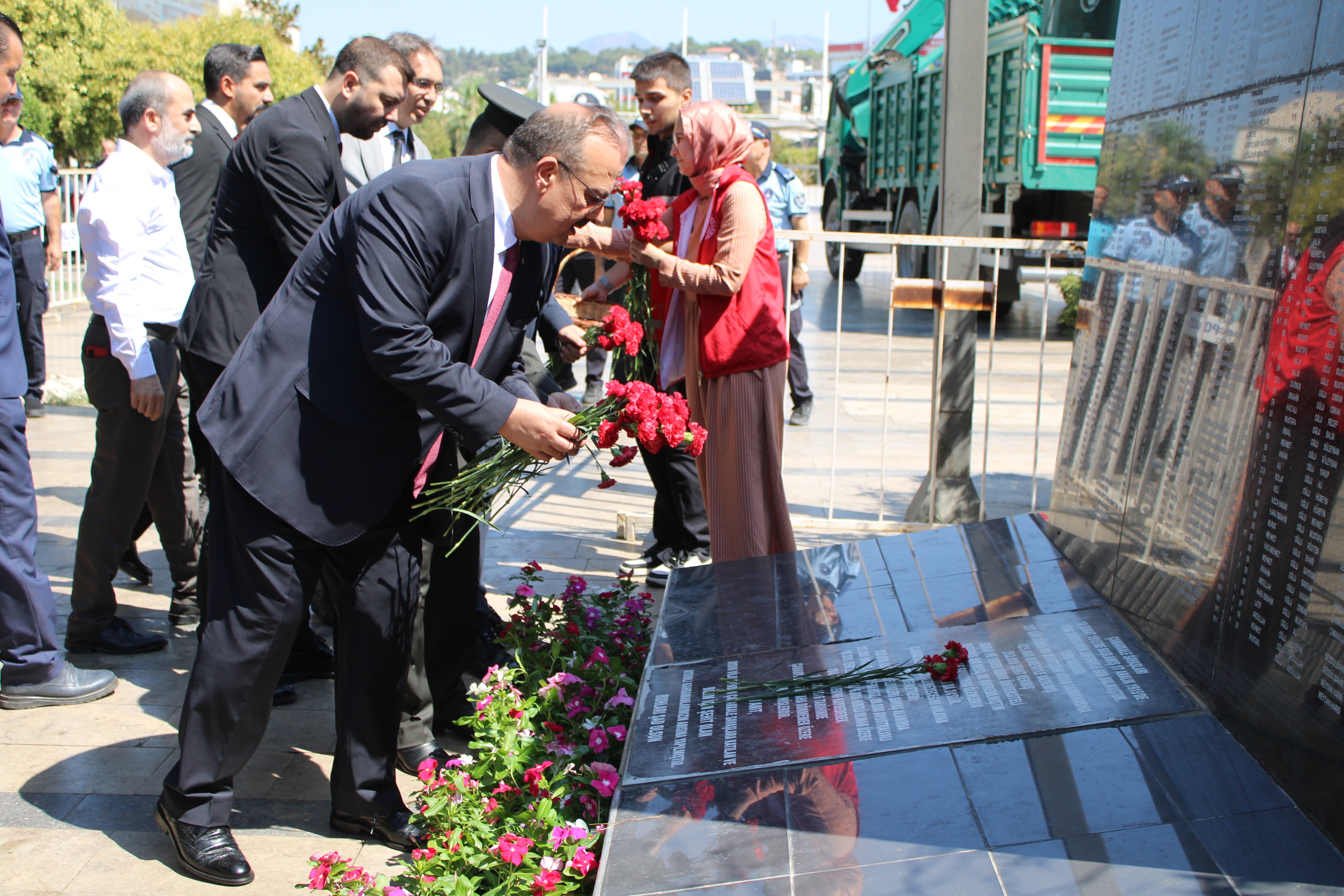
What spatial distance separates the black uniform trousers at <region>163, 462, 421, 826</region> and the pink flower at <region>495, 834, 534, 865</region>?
64 cm

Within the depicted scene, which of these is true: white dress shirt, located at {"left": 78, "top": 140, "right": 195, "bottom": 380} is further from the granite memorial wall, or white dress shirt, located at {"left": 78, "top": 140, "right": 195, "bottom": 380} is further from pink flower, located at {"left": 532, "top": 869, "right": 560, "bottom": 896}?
the granite memorial wall

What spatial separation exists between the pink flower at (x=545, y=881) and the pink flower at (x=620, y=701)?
661 mm

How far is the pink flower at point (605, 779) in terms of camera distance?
2.28 m

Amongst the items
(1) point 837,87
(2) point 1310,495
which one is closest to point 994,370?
(2) point 1310,495

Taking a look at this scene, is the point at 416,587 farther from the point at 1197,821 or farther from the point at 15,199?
the point at 15,199

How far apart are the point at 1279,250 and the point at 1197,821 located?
1175 mm

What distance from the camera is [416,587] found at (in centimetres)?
272

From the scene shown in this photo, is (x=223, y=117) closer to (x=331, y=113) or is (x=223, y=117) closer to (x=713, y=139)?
(x=331, y=113)

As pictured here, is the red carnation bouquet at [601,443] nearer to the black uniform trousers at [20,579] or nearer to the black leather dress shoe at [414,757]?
the black leather dress shoe at [414,757]

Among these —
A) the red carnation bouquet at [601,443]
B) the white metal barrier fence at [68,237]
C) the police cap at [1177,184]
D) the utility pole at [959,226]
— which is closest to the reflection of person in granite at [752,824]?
the red carnation bouquet at [601,443]

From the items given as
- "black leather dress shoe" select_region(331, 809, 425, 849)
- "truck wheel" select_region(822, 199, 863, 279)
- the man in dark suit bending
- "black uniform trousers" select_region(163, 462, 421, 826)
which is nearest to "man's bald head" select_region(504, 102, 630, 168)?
"black uniform trousers" select_region(163, 462, 421, 826)

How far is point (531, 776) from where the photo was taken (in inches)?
91.2

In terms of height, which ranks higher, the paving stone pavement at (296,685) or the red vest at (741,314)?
the red vest at (741,314)

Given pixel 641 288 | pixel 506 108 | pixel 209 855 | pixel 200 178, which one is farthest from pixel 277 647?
pixel 200 178
